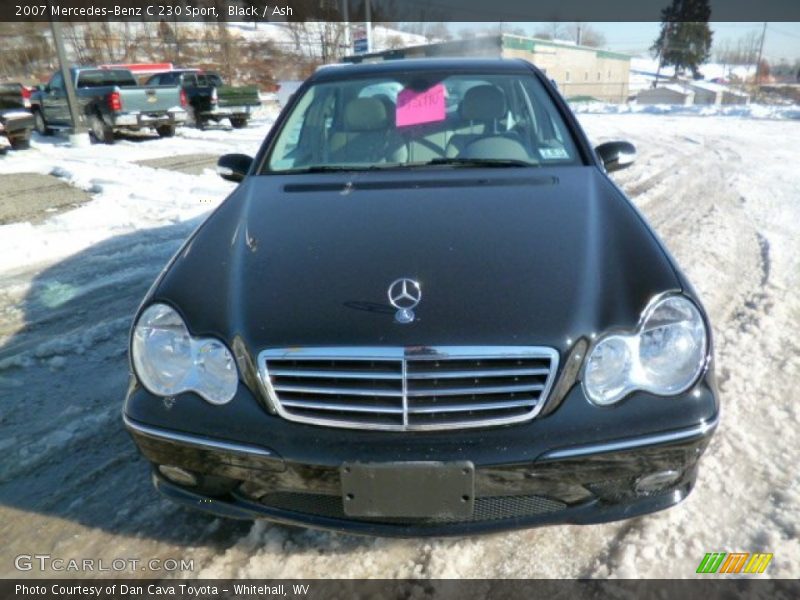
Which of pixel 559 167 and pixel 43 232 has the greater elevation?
pixel 559 167

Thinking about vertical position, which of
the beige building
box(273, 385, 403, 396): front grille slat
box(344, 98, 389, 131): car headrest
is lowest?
the beige building

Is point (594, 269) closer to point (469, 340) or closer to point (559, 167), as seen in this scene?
point (469, 340)

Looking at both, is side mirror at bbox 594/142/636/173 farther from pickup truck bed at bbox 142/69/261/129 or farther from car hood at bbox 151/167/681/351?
pickup truck bed at bbox 142/69/261/129

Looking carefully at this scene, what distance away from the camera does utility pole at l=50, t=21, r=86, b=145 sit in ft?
39.9

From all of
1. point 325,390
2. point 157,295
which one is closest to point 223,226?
point 157,295

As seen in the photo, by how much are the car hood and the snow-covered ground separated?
31.7 inches

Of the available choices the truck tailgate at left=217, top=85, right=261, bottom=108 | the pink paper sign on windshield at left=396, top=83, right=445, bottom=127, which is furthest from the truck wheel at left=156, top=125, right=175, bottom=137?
the pink paper sign on windshield at left=396, top=83, right=445, bottom=127

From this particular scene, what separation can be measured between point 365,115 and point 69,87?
41.2 ft

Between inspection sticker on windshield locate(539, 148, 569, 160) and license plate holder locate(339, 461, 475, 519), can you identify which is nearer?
license plate holder locate(339, 461, 475, 519)

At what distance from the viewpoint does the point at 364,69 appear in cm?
331

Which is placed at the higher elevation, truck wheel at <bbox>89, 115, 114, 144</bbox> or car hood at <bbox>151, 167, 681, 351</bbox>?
car hood at <bbox>151, 167, 681, 351</bbox>

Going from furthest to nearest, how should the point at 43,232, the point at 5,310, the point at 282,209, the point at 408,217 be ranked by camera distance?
the point at 43,232
the point at 5,310
the point at 282,209
the point at 408,217

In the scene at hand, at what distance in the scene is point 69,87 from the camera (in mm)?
12742

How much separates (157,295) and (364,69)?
198 centimetres
